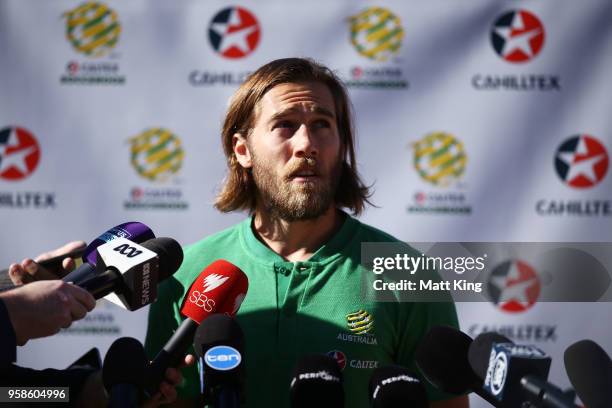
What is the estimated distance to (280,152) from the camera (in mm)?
2084

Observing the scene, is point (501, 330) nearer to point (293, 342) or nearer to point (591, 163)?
point (591, 163)

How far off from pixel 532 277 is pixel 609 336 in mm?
408

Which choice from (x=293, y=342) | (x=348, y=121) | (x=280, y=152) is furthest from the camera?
(x=348, y=121)

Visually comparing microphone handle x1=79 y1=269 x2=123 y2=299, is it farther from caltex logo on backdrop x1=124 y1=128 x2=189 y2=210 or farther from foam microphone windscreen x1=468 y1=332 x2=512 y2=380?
caltex logo on backdrop x1=124 y1=128 x2=189 y2=210

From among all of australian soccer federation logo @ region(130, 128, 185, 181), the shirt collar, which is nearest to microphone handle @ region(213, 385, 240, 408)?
the shirt collar

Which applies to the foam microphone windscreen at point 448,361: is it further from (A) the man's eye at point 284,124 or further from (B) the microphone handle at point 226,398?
(A) the man's eye at point 284,124

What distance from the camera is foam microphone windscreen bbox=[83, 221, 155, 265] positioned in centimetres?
162

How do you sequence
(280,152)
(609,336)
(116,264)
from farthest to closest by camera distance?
1. (609,336)
2. (280,152)
3. (116,264)

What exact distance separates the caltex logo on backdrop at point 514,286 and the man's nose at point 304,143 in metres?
1.48

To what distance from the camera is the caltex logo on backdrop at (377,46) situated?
3254 mm

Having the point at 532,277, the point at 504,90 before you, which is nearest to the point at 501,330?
the point at 532,277

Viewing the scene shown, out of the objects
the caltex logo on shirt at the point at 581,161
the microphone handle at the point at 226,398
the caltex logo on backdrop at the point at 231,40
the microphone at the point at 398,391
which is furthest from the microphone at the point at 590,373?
the caltex logo on backdrop at the point at 231,40

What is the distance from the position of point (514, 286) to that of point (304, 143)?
160cm

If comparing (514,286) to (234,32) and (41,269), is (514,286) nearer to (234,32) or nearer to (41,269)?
(234,32)
